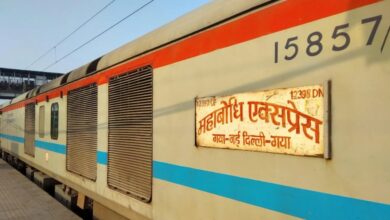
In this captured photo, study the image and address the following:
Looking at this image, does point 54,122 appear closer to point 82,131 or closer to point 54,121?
point 54,121

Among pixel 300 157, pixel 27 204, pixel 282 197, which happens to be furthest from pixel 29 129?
pixel 300 157

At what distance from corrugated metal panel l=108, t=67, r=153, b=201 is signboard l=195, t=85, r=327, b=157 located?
3.89ft

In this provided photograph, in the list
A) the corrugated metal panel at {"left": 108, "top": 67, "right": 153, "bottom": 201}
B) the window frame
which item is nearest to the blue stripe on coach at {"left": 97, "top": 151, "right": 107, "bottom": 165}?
the corrugated metal panel at {"left": 108, "top": 67, "right": 153, "bottom": 201}

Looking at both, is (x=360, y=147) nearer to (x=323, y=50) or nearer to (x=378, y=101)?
(x=378, y=101)

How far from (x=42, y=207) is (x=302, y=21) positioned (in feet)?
22.4

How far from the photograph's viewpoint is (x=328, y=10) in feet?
7.98

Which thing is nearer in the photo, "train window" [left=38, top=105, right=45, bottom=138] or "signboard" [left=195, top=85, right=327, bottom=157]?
"signboard" [left=195, top=85, right=327, bottom=157]

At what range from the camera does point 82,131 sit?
720cm

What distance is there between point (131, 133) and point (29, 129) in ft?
27.2

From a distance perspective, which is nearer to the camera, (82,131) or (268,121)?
(268,121)

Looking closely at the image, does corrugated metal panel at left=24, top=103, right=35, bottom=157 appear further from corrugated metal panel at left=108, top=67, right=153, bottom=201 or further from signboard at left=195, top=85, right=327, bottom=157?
signboard at left=195, top=85, right=327, bottom=157

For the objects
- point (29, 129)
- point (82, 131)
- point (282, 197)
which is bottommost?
point (282, 197)

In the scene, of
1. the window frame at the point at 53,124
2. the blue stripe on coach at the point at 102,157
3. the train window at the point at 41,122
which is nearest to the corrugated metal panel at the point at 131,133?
the blue stripe on coach at the point at 102,157

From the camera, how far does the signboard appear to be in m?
2.47
